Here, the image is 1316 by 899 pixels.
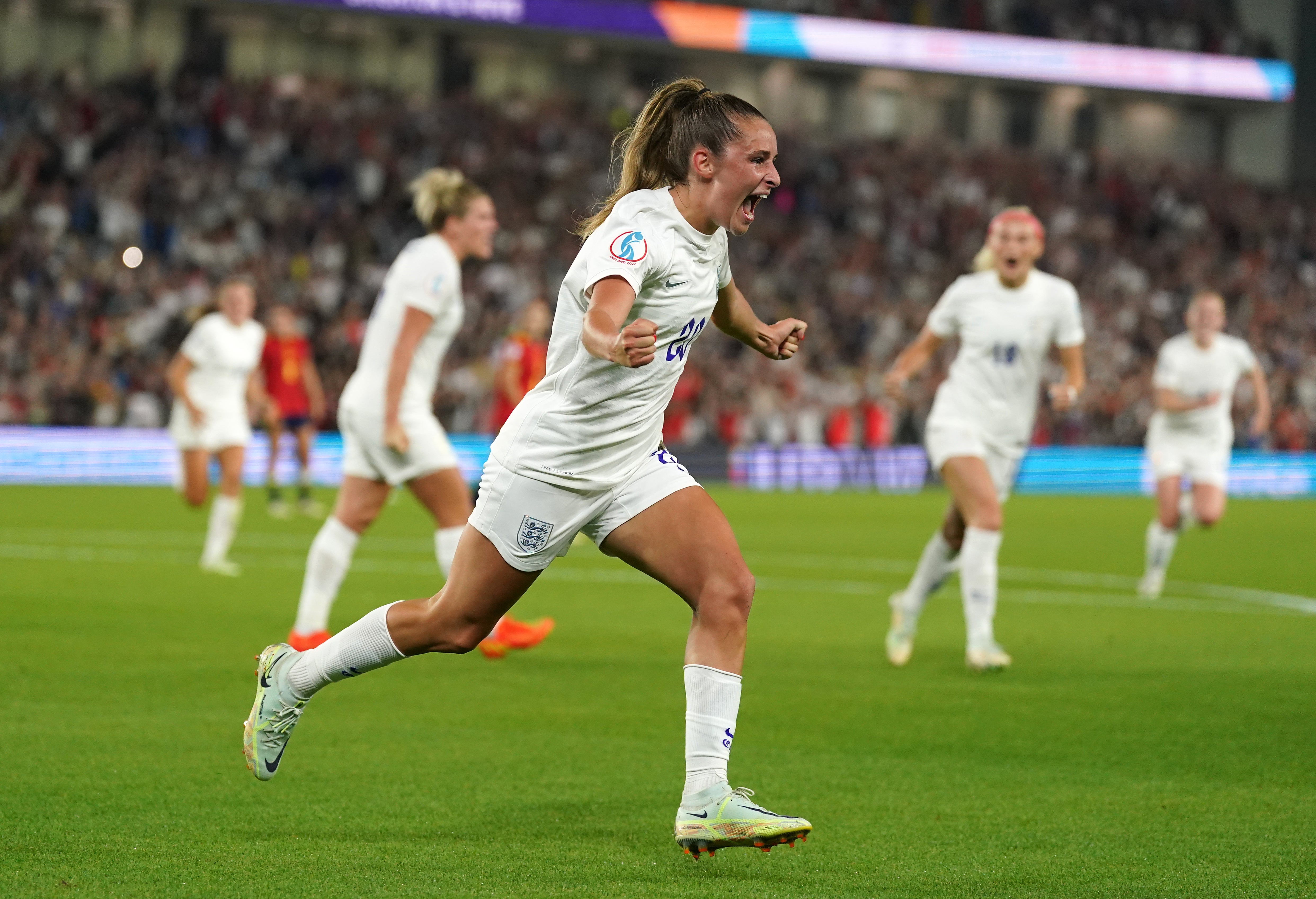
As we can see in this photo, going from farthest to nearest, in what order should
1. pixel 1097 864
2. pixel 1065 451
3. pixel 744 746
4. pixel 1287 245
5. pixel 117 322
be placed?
pixel 1287 245 < pixel 1065 451 < pixel 117 322 < pixel 744 746 < pixel 1097 864

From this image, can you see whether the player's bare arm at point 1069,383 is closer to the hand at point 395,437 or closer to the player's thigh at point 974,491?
the player's thigh at point 974,491

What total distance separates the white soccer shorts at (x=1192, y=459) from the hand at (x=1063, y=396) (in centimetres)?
553

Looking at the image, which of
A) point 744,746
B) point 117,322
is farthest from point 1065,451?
point 744,746

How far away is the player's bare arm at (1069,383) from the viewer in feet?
29.1

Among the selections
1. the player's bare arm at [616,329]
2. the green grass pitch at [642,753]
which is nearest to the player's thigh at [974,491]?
the green grass pitch at [642,753]

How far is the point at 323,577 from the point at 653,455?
3.91 meters

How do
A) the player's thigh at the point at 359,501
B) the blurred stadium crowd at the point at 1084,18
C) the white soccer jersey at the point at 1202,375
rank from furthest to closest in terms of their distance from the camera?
the blurred stadium crowd at the point at 1084,18, the white soccer jersey at the point at 1202,375, the player's thigh at the point at 359,501

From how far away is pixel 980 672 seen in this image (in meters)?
8.64

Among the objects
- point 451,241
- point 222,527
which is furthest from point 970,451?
point 222,527

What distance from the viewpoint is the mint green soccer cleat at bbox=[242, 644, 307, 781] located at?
5.30m

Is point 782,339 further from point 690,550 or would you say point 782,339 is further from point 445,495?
point 445,495

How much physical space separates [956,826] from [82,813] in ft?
9.00

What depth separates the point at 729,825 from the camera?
176 inches

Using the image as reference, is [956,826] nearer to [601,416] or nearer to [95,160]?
[601,416]
